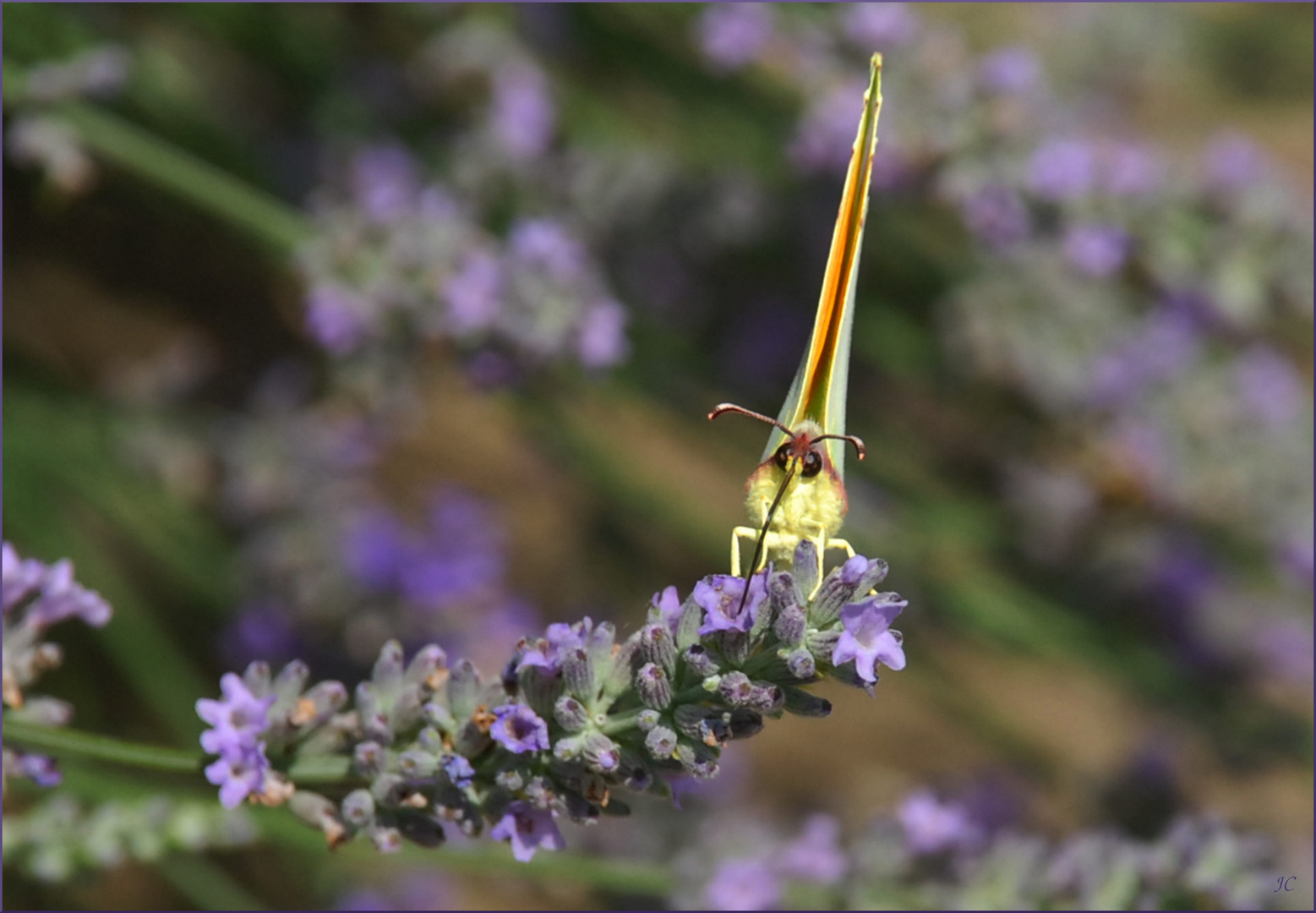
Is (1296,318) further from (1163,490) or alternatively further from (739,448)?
(739,448)

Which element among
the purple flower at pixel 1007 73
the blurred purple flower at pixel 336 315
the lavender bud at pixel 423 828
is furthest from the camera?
the purple flower at pixel 1007 73

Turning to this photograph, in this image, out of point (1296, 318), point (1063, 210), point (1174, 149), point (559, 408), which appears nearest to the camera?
point (1063, 210)

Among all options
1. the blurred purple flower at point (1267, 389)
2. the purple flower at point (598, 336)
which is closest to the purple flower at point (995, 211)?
the purple flower at point (598, 336)

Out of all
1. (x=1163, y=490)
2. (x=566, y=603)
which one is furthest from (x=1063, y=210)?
(x=566, y=603)

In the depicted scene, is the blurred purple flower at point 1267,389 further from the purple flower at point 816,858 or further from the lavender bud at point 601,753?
the lavender bud at point 601,753

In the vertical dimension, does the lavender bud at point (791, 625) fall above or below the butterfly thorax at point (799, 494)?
below

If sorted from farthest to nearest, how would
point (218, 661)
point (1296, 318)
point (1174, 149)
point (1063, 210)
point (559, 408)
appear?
1. point (1174, 149)
2. point (218, 661)
3. point (559, 408)
4. point (1296, 318)
5. point (1063, 210)

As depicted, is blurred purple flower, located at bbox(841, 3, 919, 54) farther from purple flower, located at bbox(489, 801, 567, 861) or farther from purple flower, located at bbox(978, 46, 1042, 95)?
purple flower, located at bbox(489, 801, 567, 861)
